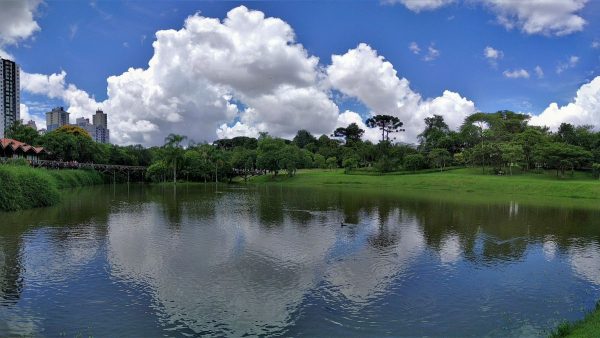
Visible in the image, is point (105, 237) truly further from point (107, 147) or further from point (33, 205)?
point (107, 147)

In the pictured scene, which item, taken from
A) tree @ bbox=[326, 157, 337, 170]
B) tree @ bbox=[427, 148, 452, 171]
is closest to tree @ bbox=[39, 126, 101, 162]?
tree @ bbox=[326, 157, 337, 170]

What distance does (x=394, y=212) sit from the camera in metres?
43.1

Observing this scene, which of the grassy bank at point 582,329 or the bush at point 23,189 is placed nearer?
the grassy bank at point 582,329

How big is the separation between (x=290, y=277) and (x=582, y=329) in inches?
428

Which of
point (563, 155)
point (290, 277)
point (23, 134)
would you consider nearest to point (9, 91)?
point (23, 134)

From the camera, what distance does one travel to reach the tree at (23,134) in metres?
96.2

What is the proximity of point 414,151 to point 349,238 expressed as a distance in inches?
3578

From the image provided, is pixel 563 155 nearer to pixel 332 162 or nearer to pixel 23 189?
pixel 332 162

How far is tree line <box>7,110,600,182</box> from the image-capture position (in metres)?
91.5

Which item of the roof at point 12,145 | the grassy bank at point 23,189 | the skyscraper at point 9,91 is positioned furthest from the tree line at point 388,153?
the grassy bank at point 23,189

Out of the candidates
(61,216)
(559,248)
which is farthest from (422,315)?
(61,216)

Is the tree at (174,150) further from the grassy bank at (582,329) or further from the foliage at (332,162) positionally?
the grassy bank at (582,329)

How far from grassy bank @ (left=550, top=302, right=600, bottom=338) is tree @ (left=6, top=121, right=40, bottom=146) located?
108m

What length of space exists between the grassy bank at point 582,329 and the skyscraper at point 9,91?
502 feet
